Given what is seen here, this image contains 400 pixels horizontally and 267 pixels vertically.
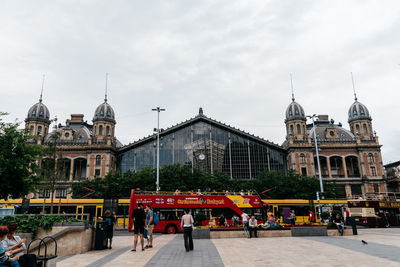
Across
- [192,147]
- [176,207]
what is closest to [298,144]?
[192,147]

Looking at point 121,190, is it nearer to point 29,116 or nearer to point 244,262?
point 29,116

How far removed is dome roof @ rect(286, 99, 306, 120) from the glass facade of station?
30.6 feet

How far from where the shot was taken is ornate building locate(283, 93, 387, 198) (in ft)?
208

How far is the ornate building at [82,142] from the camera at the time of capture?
60594 millimetres

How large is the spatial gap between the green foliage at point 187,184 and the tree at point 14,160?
2548 centimetres

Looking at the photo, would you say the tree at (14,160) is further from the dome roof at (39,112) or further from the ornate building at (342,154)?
the ornate building at (342,154)

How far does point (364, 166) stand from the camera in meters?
64.4

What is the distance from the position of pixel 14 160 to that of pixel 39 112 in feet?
173

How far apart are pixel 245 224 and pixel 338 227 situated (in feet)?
20.7

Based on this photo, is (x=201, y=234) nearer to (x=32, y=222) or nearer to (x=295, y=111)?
(x=32, y=222)

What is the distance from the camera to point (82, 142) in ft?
209

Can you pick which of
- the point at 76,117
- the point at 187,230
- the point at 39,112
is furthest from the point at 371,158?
the point at 39,112

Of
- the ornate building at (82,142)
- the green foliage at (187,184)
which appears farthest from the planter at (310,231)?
the ornate building at (82,142)

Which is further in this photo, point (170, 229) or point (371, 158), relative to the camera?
point (371, 158)
